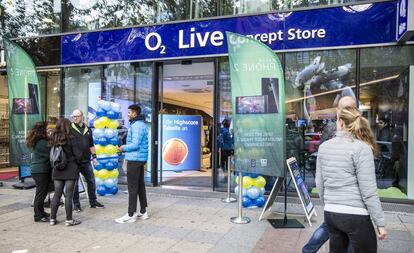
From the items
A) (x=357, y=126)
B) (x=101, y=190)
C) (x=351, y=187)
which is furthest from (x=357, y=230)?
Result: (x=101, y=190)

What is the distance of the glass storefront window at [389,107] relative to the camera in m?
7.77

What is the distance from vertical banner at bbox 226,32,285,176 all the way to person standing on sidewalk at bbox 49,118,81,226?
250 cm

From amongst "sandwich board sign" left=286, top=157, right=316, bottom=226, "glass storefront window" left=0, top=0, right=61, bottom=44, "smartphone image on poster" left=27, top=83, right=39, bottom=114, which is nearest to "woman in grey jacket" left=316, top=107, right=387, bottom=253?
"sandwich board sign" left=286, top=157, right=316, bottom=226

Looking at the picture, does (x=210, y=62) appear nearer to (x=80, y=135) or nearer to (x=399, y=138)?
(x=80, y=135)

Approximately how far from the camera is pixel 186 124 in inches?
416

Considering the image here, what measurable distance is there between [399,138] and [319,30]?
2.53 m

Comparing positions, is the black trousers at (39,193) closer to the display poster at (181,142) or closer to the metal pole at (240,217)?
the metal pole at (240,217)

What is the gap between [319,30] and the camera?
8.09 m

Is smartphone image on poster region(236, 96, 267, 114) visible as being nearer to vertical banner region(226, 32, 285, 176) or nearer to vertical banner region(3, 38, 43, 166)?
vertical banner region(226, 32, 285, 176)

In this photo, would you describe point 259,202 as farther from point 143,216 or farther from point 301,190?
point 143,216

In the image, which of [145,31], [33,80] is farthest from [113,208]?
[145,31]

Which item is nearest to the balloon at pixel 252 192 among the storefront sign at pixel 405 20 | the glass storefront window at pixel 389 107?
the glass storefront window at pixel 389 107

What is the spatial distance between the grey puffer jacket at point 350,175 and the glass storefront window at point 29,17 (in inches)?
370

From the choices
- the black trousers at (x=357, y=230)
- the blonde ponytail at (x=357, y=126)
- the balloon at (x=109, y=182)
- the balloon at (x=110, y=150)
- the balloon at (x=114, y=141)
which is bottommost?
the balloon at (x=109, y=182)
